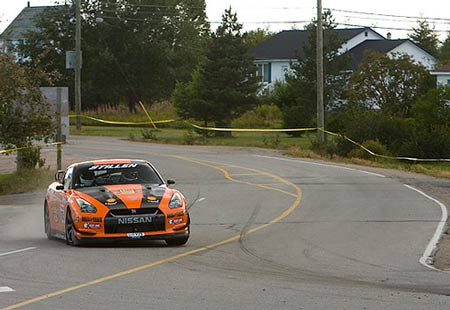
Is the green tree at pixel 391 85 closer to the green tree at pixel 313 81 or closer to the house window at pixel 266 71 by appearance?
the green tree at pixel 313 81

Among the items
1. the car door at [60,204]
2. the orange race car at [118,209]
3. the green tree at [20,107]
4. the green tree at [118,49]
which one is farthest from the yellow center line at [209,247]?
the green tree at [118,49]

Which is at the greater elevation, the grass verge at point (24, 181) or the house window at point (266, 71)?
the house window at point (266, 71)

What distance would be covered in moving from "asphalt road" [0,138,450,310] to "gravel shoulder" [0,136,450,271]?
14.4 inches

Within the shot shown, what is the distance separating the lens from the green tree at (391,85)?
2229 inches

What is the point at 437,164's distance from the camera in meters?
44.6

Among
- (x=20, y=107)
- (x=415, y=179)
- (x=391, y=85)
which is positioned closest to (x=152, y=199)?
(x=20, y=107)

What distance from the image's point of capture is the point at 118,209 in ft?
52.5

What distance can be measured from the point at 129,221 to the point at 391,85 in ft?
140

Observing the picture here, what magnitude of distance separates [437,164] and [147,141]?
47.9 feet

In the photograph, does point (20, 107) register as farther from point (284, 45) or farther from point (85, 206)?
point (284, 45)

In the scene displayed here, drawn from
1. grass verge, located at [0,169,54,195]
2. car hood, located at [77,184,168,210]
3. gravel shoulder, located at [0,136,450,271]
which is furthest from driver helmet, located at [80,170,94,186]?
grass verge, located at [0,169,54,195]

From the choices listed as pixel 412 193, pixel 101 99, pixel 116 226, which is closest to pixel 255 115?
pixel 101 99

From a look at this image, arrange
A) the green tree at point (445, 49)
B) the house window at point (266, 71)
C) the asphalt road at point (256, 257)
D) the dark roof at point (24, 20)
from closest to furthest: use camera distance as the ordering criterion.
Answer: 1. the asphalt road at point (256, 257)
2. the house window at point (266, 71)
3. the dark roof at point (24, 20)
4. the green tree at point (445, 49)

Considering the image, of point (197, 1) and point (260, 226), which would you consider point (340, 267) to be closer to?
point (260, 226)
